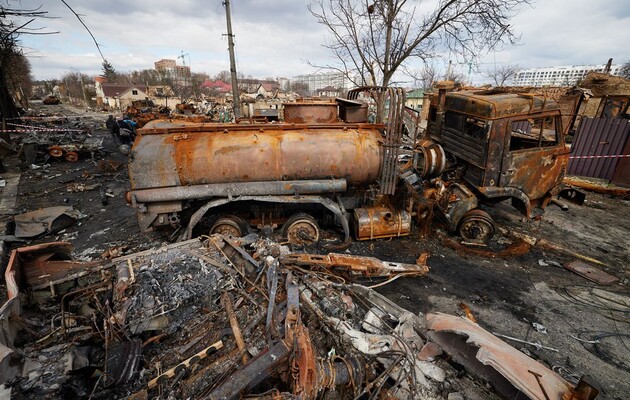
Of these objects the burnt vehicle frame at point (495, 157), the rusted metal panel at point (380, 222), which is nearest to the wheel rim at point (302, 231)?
the rusted metal panel at point (380, 222)

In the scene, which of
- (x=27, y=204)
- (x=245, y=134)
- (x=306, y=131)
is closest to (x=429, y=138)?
(x=306, y=131)

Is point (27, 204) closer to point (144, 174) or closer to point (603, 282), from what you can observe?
point (144, 174)

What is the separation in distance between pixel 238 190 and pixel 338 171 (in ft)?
6.28

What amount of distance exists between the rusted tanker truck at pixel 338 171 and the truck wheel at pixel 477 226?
0.07ft

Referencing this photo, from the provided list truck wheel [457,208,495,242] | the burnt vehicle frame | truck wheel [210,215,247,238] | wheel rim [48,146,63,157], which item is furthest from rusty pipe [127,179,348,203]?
wheel rim [48,146,63,157]

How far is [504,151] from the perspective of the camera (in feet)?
17.8

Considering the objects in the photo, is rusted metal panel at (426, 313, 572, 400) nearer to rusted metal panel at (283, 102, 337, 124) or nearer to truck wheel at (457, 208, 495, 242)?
truck wheel at (457, 208, 495, 242)

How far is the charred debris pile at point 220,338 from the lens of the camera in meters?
2.42

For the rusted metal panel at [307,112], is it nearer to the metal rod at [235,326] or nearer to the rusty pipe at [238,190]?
the rusty pipe at [238,190]

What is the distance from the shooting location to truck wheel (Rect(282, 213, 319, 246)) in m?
5.71

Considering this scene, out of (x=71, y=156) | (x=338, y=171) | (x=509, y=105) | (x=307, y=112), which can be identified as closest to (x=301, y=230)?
(x=338, y=171)

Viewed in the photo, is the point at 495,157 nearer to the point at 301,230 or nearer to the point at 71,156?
the point at 301,230

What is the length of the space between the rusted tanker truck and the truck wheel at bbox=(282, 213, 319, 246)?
0.02m

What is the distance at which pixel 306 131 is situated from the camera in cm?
535
